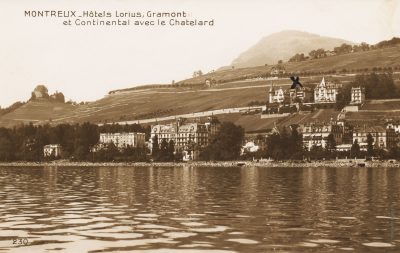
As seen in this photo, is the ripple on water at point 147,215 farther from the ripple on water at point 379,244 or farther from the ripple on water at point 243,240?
the ripple on water at point 379,244

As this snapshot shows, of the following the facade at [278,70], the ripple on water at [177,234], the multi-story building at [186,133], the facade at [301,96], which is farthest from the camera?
the facade at [278,70]

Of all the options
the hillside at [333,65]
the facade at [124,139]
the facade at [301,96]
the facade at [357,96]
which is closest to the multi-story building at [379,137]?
the facade at [357,96]

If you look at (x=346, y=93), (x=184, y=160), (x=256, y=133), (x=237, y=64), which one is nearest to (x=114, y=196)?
(x=184, y=160)

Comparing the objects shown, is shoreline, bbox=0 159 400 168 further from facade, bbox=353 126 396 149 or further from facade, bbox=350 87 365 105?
facade, bbox=350 87 365 105

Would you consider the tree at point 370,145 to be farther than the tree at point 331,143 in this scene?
No

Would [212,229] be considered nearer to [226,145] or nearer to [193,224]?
[193,224]

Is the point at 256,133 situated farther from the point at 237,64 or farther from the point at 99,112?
the point at 237,64

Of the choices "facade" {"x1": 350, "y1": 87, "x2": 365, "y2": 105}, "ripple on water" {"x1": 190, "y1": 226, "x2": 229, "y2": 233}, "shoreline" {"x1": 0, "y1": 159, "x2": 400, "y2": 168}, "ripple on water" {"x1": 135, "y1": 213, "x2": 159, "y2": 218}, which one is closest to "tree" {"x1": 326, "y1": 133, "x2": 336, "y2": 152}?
"shoreline" {"x1": 0, "y1": 159, "x2": 400, "y2": 168}

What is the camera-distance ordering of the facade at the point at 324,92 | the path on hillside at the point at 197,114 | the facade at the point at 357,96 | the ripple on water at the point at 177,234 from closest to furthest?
the ripple on water at the point at 177,234 < the facade at the point at 357,96 < the facade at the point at 324,92 < the path on hillside at the point at 197,114
